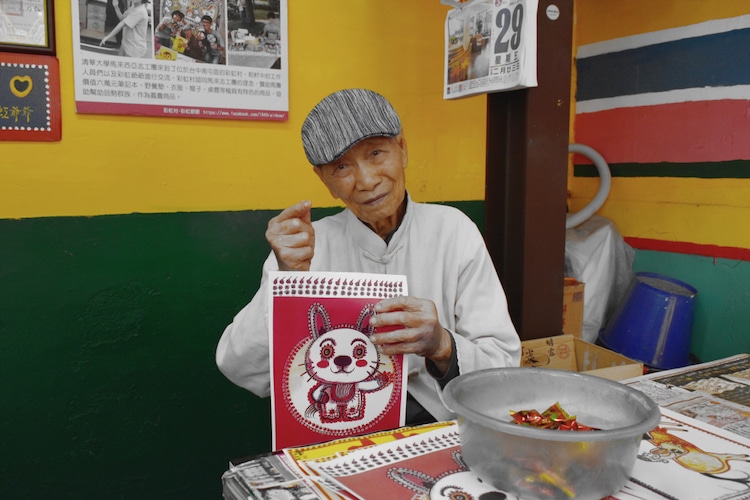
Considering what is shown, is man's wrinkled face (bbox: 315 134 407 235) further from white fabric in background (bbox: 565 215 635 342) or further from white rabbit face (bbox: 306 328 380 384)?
white fabric in background (bbox: 565 215 635 342)

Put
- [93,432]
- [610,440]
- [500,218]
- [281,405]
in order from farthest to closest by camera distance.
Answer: [500,218], [93,432], [281,405], [610,440]

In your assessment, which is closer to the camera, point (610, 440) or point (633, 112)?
point (610, 440)

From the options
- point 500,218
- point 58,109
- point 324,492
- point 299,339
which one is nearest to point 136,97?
point 58,109

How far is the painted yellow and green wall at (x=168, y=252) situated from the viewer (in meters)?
1.98

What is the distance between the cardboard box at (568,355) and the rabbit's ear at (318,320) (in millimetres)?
1369

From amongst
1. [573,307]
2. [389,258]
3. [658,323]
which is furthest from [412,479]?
[658,323]

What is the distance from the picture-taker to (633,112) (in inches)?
121

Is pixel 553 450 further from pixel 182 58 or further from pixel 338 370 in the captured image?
pixel 182 58

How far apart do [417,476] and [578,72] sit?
10.3 feet

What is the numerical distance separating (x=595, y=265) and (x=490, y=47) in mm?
1492

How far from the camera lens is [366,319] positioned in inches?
45.4

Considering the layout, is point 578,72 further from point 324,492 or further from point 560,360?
point 324,492

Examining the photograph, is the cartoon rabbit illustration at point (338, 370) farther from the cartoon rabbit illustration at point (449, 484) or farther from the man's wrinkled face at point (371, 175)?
the man's wrinkled face at point (371, 175)

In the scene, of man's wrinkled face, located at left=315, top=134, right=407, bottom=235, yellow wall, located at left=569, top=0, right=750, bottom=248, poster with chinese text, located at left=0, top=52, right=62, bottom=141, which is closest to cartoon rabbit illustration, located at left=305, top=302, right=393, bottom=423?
man's wrinkled face, located at left=315, top=134, right=407, bottom=235
